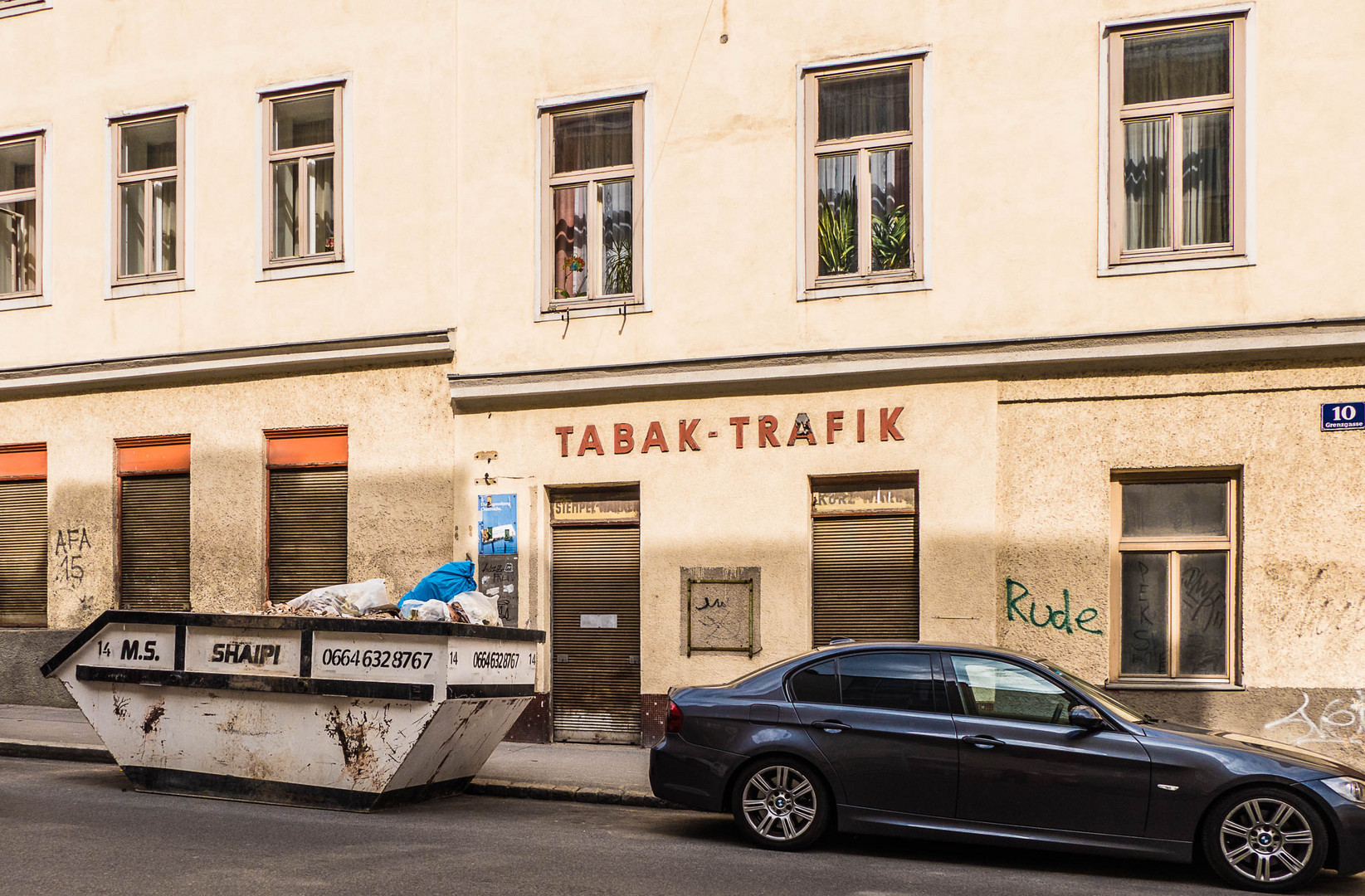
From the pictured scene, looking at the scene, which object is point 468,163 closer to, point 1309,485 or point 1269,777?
point 1309,485

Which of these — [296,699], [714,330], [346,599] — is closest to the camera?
[296,699]

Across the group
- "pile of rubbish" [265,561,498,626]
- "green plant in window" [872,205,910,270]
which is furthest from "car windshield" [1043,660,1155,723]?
"green plant in window" [872,205,910,270]

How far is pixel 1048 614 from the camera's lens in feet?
40.6

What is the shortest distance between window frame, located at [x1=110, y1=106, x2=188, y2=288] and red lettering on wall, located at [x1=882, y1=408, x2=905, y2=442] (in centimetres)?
816

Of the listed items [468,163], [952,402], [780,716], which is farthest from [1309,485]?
[468,163]

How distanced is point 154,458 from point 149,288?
192 cm

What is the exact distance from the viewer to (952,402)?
12.8 metres

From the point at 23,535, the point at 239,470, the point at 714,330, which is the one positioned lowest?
the point at 23,535

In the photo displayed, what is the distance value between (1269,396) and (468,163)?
316 inches

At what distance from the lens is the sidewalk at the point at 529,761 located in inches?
431

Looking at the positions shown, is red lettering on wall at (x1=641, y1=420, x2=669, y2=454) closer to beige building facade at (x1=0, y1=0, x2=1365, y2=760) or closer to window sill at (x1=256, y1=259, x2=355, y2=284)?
beige building facade at (x1=0, y1=0, x2=1365, y2=760)

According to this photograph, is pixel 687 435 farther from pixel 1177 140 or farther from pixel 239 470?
pixel 239 470

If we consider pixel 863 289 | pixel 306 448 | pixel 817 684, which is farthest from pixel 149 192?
pixel 817 684

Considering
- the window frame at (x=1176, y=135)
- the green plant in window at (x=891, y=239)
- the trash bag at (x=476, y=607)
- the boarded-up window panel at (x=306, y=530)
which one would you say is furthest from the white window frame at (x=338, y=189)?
the window frame at (x=1176, y=135)
